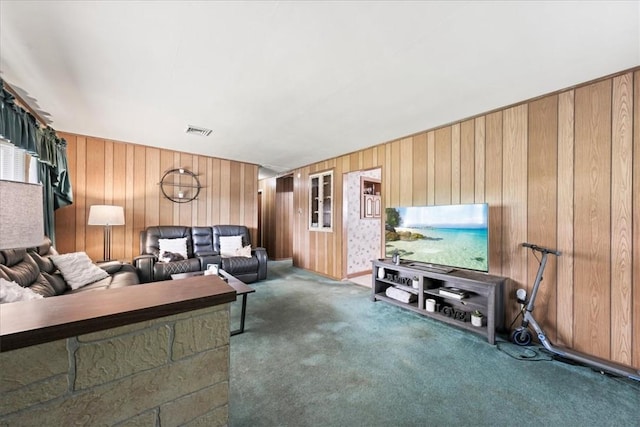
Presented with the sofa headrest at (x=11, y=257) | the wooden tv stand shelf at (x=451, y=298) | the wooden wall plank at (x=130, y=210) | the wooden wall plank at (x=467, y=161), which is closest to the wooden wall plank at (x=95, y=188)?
the wooden wall plank at (x=130, y=210)

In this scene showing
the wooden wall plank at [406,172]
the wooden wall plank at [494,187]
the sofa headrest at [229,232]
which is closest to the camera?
the wooden wall plank at [494,187]

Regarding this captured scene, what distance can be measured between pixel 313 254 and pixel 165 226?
9.17 feet

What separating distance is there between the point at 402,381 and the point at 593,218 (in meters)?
2.13

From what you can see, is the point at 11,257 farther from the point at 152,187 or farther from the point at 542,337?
the point at 542,337

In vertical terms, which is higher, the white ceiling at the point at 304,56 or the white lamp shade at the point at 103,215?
the white ceiling at the point at 304,56

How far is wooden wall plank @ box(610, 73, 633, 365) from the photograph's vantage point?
6.66 ft

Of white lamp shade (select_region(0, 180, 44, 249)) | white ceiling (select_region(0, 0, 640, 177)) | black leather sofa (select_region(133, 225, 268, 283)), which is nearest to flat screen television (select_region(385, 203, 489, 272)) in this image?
white ceiling (select_region(0, 0, 640, 177))

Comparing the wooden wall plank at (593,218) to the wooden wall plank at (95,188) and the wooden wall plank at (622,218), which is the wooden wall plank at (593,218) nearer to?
the wooden wall plank at (622,218)

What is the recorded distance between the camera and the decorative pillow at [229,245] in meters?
4.59

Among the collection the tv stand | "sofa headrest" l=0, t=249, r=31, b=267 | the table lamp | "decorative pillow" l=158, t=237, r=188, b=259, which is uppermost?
the table lamp

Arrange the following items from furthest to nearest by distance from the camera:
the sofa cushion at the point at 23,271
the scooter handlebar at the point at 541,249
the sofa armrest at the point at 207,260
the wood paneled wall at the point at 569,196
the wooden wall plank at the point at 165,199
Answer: the wooden wall plank at the point at 165,199, the sofa armrest at the point at 207,260, the scooter handlebar at the point at 541,249, the wood paneled wall at the point at 569,196, the sofa cushion at the point at 23,271

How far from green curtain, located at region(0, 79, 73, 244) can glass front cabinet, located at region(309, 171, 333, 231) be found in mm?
3797

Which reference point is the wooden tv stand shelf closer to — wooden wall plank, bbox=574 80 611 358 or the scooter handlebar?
the scooter handlebar

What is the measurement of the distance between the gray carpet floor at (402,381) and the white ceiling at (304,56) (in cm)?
234
